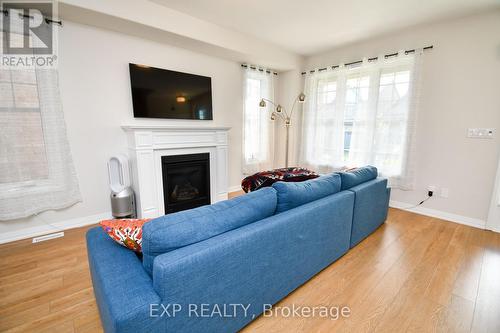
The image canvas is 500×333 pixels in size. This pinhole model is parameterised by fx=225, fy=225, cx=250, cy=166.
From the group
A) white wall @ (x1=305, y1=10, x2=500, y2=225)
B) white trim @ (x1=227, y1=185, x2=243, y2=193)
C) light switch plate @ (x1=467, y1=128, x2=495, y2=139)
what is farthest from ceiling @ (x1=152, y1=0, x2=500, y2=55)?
white trim @ (x1=227, y1=185, x2=243, y2=193)

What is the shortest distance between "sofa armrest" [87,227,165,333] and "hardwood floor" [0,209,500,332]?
2.09 feet

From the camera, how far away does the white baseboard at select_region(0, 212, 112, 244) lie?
7.79 feet

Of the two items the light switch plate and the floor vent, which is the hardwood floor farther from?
the light switch plate

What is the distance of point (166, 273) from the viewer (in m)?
0.91

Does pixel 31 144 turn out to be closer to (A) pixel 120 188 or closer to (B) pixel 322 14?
(A) pixel 120 188

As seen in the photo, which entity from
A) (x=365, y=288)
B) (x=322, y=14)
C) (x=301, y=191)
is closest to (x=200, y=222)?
(x=301, y=191)

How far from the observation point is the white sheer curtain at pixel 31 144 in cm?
223

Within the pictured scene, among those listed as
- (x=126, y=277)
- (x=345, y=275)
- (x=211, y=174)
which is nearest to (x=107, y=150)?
(x=211, y=174)

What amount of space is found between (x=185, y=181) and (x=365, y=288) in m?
2.63

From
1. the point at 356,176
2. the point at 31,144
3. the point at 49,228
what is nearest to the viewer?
the point at 356,176

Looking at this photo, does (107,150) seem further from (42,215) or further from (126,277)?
(126,277)

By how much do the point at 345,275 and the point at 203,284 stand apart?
1329 millimetres

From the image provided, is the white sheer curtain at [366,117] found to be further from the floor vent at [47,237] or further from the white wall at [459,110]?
the floor vent at [47,237]

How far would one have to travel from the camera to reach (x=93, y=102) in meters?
2.71
